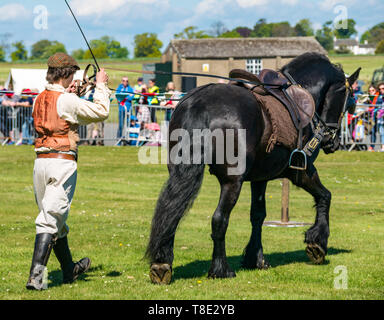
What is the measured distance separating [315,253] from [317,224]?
1.26ft

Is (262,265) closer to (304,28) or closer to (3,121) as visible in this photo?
(3,121)

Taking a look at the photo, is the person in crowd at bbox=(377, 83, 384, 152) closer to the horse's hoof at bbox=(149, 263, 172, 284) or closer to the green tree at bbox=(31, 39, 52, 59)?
the horse's hoof at bbox=(149, 263, 172, 284)

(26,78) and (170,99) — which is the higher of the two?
(26,78)

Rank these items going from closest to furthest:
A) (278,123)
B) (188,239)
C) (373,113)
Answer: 1. (278,123)
2. (188,239)
3. (373,113)

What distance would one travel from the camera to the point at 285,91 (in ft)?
27.8

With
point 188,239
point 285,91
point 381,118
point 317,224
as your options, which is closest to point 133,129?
point 381,118

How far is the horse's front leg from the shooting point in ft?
28.5

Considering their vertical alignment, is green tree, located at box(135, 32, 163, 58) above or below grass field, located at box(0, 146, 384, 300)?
above

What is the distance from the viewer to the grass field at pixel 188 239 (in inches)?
278

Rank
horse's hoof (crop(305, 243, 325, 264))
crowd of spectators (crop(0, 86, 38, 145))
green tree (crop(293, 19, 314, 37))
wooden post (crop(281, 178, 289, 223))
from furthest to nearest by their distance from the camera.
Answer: green tree (crop(293, 19, 314, 37)), crowd of spectators (crop(0, 86, 38, 145)), wooden post (crop(281, 178, 289, 223)), horse's hoof (crop(305, 243, 325, 264))

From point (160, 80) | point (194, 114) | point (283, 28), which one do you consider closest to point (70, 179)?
point (194, 114)

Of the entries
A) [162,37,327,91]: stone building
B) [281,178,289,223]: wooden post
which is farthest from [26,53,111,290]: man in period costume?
[162,37,327,91]: stone building

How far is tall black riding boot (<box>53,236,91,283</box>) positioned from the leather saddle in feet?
8.64
